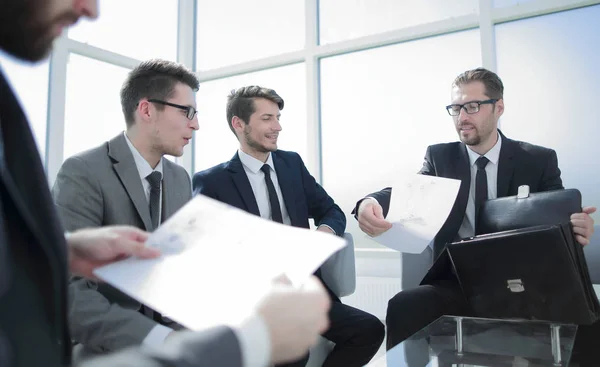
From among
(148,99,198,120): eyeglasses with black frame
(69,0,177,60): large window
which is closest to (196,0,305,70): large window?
(69,0,177,60): large window

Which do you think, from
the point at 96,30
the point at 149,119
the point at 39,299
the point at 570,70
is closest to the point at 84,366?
the point at 39,299

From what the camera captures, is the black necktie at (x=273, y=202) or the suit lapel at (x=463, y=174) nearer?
the suit lapel at (x=463, y=174)

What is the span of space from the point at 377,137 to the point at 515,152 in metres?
1.62

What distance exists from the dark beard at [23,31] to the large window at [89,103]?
327 cm

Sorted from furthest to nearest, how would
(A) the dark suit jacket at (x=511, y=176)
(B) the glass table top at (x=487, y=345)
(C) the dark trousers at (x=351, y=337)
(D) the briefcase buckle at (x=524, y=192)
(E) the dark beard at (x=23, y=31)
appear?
(A) the dark suit jacket at (x=511, y=176) < (C) the dark trousers at (x=351, y=337) < (D) the briefcase buckle at (x=524, y=192) < (B) the glass table top at (x=487, y=345) < (E) the dark beard at (x=23, y=31)

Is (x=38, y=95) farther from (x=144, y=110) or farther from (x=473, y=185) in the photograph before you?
(x=473, y=185)

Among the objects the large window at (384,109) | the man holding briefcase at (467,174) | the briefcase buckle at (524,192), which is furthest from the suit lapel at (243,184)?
the large window at (384,109)

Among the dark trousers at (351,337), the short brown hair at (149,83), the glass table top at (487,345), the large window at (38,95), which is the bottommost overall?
the dark trousers at (351,337)

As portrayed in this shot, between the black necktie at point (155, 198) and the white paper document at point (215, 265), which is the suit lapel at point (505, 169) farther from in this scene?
the white paper document at point (215, 265)

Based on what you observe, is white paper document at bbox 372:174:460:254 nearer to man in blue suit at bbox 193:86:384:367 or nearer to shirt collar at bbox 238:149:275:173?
man in blue suit at bbox 193:86:384:367

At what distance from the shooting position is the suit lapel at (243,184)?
2316 millimetres

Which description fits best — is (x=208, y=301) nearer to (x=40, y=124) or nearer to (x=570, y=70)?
(x=570, y=70)

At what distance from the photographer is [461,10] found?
11.2 ft

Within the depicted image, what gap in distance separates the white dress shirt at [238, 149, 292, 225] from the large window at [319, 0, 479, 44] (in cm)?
186
